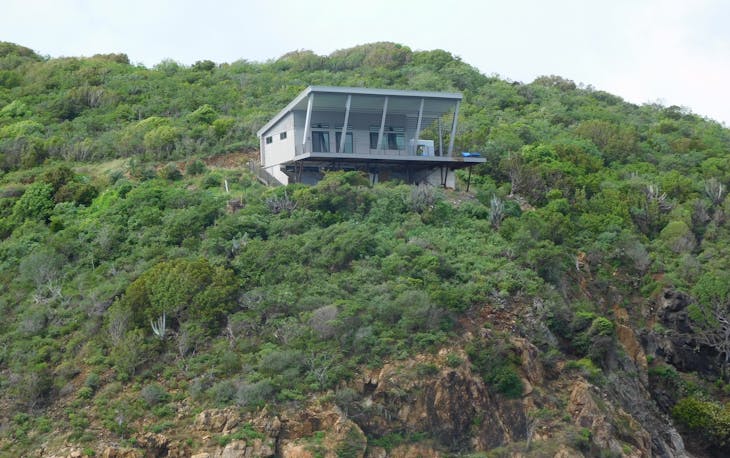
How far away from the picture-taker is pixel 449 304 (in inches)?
1284

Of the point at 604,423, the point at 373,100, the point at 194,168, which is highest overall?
the point at 373,100

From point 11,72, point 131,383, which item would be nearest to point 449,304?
point 131,383

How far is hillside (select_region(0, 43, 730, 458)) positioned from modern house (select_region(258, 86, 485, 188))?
1.62m

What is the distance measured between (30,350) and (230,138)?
1991 centimetres

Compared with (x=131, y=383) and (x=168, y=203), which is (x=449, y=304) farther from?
(x=168, y=203)

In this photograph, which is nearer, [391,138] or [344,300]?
[344,300]

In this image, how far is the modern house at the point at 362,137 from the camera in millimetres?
43031

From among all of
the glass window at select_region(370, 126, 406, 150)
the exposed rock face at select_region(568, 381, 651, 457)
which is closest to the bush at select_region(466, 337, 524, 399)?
the exposed rock face at select_region(568, 381, 651, 457)

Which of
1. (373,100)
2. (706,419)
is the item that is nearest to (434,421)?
(706,419)

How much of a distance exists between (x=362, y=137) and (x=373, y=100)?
2371 mm

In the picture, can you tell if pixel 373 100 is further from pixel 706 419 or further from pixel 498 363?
pixel 706 419

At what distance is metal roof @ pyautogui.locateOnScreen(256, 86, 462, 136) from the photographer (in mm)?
42438

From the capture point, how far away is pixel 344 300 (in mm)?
32719

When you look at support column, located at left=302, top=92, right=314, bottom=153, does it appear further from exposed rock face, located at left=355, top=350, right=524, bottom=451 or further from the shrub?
exposed rock face, located at left=355, top=350, right=524, bottom=451
